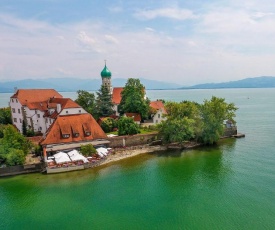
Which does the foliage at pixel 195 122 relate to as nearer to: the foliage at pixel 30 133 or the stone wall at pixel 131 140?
the stone wall at pixel 131 140

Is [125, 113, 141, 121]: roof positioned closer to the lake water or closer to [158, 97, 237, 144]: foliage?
[158, 97, 237, 144]: foliage

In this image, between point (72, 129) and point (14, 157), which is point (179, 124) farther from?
point (14, 157)

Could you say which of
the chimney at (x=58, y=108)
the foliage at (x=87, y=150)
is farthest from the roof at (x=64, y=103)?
the foliage at (x=87, y=150)

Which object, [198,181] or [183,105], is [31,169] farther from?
[183,105]

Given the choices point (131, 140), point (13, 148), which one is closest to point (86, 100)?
point (131, 140)

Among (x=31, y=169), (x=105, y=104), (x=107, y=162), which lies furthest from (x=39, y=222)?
(x=105, y=104)

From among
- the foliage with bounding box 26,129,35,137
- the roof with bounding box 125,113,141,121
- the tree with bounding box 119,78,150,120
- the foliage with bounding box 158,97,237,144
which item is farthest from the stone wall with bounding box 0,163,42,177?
the tree with bounding box 119,78,150,120
